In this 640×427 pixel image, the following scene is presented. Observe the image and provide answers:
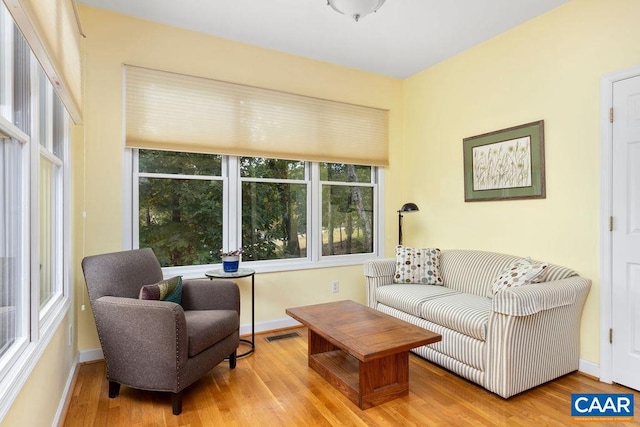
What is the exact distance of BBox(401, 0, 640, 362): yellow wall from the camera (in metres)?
2.60

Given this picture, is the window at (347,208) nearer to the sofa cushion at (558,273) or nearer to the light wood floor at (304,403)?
the light wood floor at (304,403)

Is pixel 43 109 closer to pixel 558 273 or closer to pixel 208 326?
pixel 208 326

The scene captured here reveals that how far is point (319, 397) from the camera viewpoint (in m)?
2.31

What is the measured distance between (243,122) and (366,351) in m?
2.41

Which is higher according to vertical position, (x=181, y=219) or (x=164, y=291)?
(x=181, y=219)

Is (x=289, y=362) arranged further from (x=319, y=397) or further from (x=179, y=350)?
(x=179, y=350)

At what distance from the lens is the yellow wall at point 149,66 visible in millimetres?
2875

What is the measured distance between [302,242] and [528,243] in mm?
2134

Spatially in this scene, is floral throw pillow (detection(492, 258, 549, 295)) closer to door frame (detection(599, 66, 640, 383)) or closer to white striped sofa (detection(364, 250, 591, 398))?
white striped sofa (detection(364, 250, 591, 398))

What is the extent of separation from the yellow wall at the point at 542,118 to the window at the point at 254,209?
0.89 meters

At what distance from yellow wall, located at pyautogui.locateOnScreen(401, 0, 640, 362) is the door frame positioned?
4 cm

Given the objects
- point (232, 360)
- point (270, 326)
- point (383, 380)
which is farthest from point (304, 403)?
point (270, 326)

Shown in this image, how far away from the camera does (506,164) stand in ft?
10.6

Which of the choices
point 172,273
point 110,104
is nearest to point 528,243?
point 172,273
